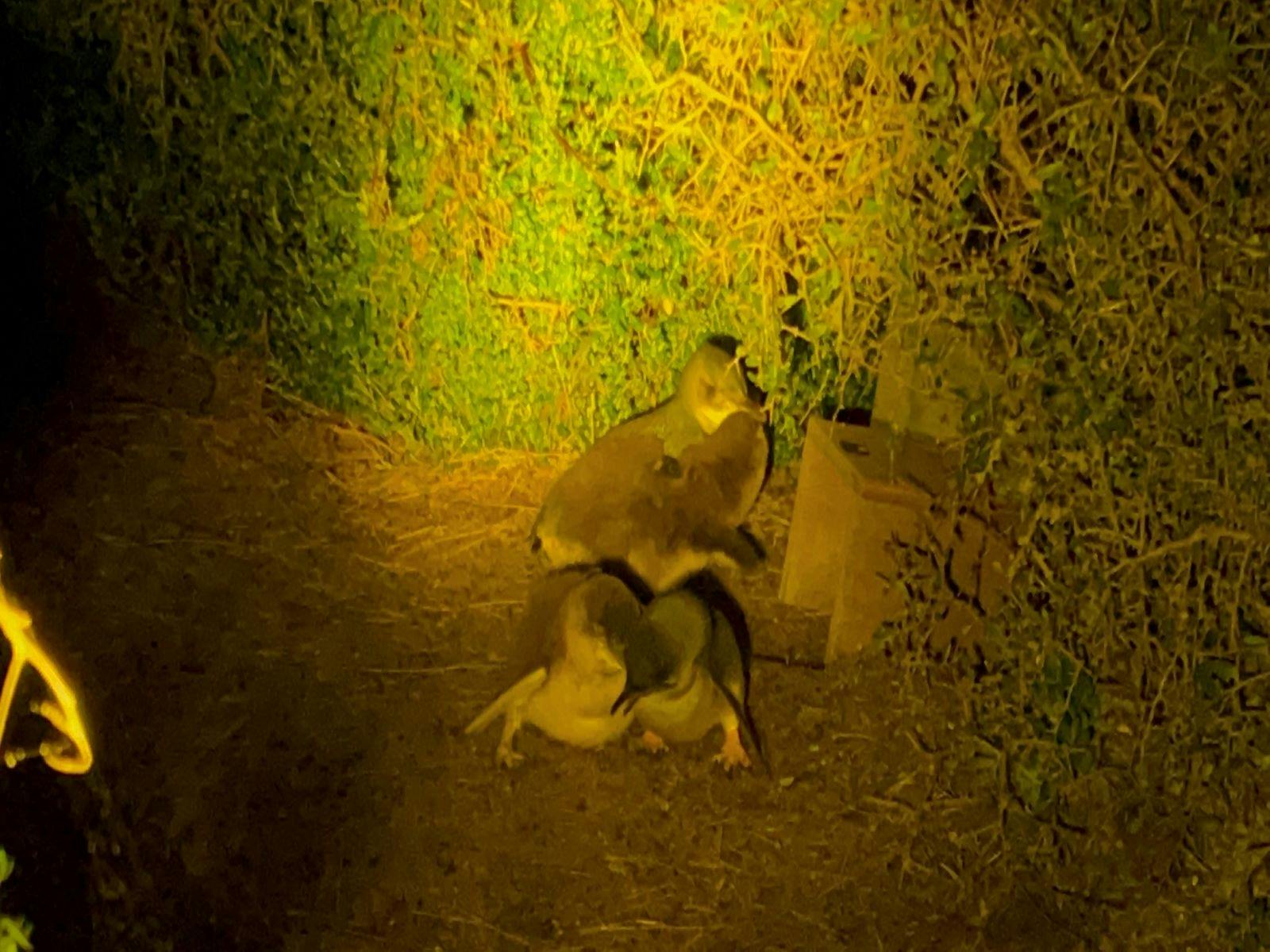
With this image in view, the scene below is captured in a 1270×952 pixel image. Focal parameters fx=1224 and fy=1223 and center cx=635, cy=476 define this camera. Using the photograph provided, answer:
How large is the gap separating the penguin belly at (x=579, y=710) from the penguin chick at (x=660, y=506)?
2.20 ft

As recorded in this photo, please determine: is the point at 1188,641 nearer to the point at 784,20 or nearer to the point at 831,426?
the point at 831,426

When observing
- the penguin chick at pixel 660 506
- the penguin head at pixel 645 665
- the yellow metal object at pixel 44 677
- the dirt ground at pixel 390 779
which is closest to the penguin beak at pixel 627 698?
the penguin head at pixel 645 665

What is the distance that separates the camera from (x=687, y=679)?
4.00 meters

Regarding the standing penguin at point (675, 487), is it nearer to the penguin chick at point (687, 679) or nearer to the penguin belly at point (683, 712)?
the penguin chick at point (687, 679)

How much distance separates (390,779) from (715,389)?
6.70ft

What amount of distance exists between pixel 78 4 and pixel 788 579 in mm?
4130

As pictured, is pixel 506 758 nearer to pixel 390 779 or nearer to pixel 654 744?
pixel 390 779

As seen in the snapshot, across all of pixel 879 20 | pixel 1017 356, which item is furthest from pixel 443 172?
pixel 1017 356

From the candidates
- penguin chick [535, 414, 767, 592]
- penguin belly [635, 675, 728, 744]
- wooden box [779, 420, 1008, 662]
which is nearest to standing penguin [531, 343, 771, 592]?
penguin chick [535, 414, 767, 592]

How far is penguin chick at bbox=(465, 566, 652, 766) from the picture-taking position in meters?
3.87

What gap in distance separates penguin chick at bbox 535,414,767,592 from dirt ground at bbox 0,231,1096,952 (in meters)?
0.38

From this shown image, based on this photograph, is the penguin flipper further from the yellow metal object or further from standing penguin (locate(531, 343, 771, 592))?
the yellow metal object

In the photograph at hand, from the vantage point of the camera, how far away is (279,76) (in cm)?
547

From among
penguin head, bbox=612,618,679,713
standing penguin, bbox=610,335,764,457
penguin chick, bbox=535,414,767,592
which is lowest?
penguin head, bbox=612,618,679,713
